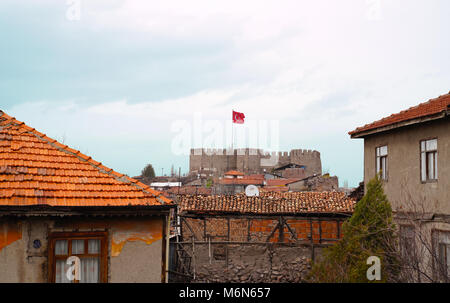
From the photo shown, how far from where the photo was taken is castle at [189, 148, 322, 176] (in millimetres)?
79125

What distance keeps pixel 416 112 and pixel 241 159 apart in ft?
219

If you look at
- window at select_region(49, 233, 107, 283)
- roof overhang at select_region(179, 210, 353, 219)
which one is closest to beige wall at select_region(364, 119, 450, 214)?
roof overhang at select_region(179, 210, 353, 219)

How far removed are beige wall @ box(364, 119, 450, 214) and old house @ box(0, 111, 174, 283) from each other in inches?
295

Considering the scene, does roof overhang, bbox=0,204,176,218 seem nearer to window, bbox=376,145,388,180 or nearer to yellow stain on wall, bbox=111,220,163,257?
yellow stain on wall, bbox=111,220,163,257

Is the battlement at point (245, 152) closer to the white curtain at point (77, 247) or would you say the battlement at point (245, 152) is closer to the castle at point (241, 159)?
the castle at point (241, 159)

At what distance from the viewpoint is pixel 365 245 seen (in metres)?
13.7

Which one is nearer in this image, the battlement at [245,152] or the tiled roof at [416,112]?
the tiled roof at [416,112]

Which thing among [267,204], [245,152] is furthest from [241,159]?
[267,204]

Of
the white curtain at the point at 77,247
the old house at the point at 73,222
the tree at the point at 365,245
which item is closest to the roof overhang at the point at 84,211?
the old house at the point at 73,222

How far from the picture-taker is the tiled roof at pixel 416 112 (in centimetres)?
1258

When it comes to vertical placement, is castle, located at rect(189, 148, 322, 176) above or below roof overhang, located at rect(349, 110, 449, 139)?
above
